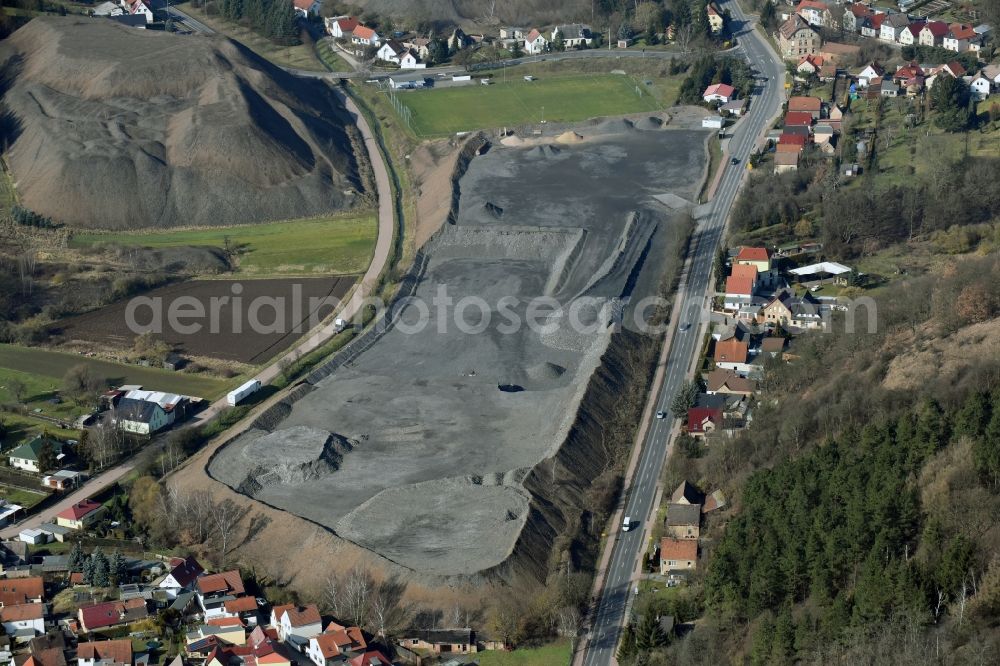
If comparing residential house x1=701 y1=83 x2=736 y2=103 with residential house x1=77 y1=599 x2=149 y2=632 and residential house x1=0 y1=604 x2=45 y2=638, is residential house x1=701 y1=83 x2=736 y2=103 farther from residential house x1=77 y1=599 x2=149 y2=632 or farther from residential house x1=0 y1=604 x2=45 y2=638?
residential house x1=0 y1=604 x2=45 y2=638

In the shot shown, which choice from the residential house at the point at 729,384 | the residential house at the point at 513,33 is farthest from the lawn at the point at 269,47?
the residential house at the point at 729,384

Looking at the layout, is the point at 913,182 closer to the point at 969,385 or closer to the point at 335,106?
the point at 969,385

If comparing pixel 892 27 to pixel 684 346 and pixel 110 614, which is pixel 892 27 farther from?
pixel 110 614

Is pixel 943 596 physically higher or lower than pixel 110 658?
higher

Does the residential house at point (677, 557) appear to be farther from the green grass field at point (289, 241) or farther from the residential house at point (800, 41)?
the residential house at point (800, 41)

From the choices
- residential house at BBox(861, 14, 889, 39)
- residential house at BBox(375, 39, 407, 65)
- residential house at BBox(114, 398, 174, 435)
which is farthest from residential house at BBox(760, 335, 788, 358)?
residential house at BBox(375, 39, 407, 65)

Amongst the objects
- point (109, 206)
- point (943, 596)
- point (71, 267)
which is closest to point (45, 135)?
point (109, 206)
